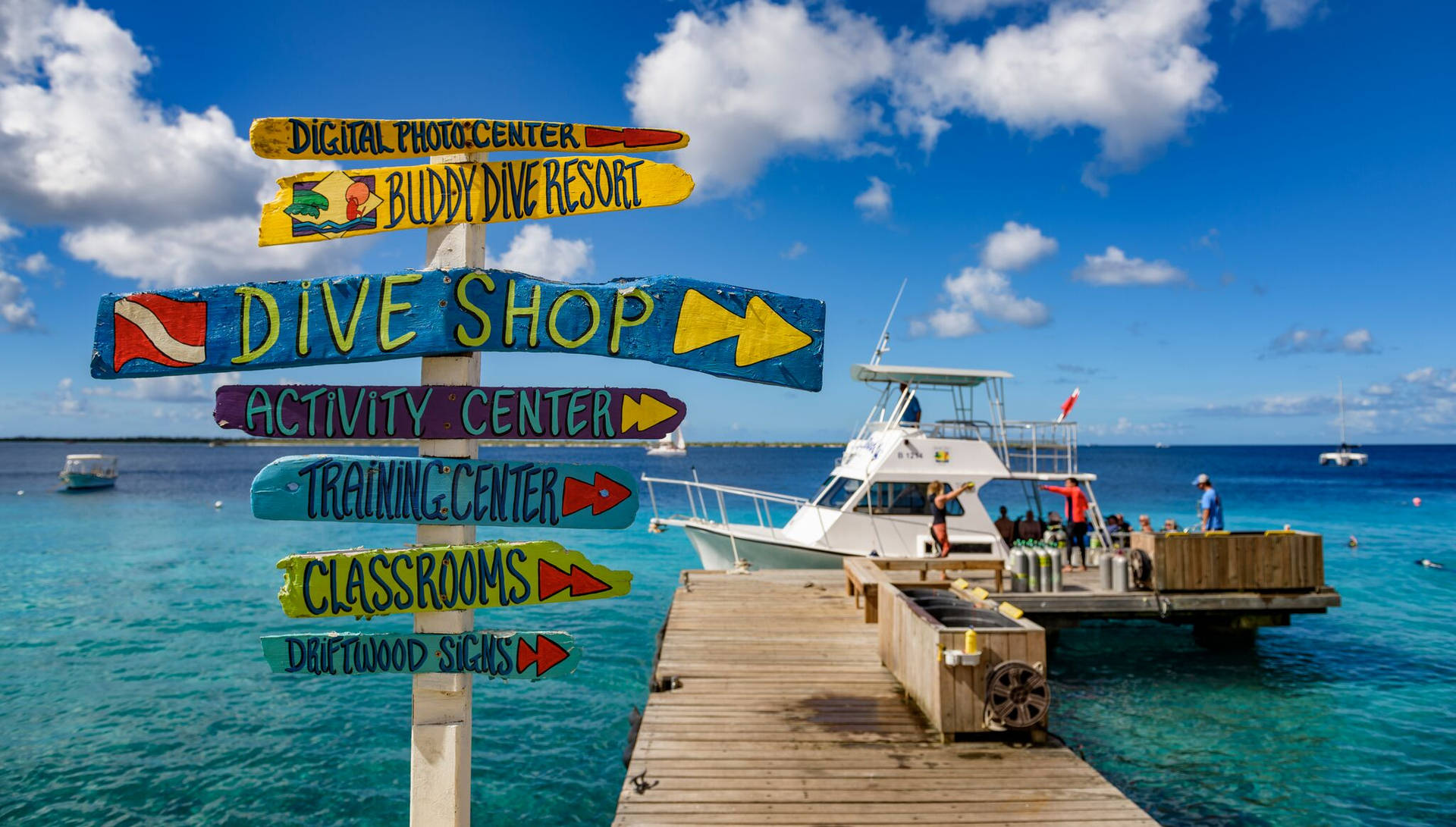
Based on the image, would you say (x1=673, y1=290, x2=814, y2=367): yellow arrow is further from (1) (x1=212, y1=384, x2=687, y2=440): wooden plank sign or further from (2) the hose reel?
(2) the hose reel

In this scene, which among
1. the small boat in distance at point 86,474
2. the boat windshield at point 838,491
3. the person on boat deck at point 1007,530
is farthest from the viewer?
the small boat in distance at point 86,474

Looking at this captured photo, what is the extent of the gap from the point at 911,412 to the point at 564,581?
14053 millimetres

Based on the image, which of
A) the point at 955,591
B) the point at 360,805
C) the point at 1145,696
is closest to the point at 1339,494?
the point at 1145,696

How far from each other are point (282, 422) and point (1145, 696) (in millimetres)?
12155

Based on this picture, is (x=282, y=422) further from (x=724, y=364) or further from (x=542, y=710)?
(x=542, y=710)

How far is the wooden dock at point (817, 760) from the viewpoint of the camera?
4.82 m

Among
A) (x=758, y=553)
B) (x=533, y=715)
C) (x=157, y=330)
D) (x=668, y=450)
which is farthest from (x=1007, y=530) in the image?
(x=668, y=450)

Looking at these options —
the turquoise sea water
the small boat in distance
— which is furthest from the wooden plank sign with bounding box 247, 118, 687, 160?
the small boat in distance

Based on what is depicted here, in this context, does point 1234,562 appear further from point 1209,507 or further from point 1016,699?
point 1016,699

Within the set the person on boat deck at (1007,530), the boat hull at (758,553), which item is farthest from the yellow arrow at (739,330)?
the person on boat deck at (1007,530)

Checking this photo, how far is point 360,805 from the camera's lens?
8.00 metres

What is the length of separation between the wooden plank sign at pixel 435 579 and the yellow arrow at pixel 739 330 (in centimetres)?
101

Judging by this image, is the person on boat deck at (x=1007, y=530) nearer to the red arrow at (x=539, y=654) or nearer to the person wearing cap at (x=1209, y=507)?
the person wearing cap at (x=1209, y=507)

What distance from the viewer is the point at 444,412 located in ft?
10.2
